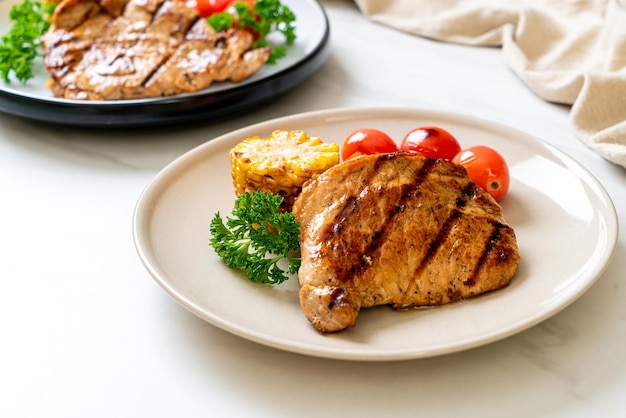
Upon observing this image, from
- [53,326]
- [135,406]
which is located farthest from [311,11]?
[135,406]

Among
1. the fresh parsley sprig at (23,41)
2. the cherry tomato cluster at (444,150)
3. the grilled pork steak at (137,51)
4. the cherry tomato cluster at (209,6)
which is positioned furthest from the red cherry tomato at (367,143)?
the fresh parsley sprig at (23,41)

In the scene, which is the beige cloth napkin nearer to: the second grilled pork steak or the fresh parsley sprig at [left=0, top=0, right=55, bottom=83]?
the second grilled pork steak

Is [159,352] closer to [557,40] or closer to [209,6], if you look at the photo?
[209,6]

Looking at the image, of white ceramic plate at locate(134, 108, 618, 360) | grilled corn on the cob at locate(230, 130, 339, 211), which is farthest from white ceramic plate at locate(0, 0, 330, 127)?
grilled corn on the cob at locate(230, 130, 339, 211)

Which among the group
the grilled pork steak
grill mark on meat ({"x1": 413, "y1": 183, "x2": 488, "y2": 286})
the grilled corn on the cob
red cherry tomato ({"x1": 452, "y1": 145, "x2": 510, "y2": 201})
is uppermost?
the grilled corn on the cob

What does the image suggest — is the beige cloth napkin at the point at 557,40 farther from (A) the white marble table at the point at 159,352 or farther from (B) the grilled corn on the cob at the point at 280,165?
(B) the grilled corn on the cob at the point at 280,165

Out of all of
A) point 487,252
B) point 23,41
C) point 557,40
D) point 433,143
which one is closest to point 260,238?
point 487,252

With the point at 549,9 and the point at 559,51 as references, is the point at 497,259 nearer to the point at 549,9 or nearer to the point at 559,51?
the point at 559,51

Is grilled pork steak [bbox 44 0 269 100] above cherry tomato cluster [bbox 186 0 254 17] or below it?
above
